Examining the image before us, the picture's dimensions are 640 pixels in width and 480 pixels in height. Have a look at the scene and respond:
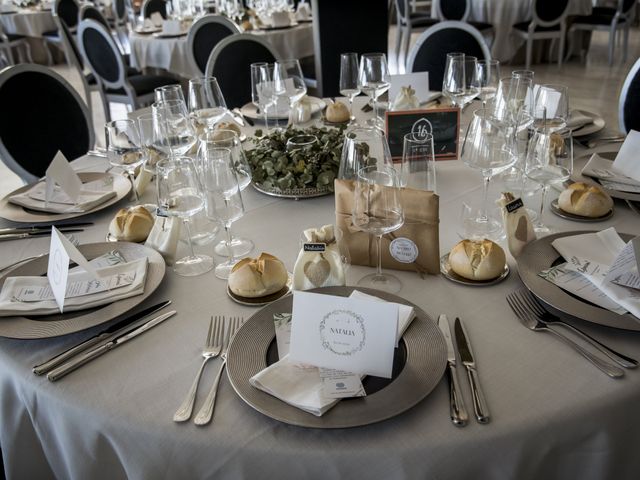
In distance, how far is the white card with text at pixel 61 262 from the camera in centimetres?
105

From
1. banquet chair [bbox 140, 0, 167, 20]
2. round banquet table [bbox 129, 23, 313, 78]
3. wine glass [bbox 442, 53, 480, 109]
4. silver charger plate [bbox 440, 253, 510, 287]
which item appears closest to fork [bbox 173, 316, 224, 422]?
silver charger plate [bbox 440, 253, 510, 287]

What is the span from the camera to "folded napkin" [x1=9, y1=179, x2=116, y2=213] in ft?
5.10

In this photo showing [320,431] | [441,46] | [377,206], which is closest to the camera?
[320,431]

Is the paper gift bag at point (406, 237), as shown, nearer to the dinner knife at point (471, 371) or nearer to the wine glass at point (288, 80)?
the dinner knife at point (471, 371)

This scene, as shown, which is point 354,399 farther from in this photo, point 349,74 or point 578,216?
point 349,74

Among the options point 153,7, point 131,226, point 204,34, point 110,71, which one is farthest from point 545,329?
point 153,7

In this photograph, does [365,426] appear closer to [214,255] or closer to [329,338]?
[329,338]

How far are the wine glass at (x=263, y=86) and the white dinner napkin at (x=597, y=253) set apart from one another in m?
1.24

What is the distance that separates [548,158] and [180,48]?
3944 millimetres

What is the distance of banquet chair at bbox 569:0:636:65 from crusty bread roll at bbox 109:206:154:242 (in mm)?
6525

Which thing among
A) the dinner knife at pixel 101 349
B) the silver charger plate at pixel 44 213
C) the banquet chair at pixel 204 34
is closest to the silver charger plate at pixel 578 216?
the dinner knife at pixel 101 349

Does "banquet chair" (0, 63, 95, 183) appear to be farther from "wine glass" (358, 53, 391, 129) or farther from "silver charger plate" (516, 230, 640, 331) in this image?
"silver charger plate" (516, 230, 640, 331)

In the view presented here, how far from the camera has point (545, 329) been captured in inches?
39.6

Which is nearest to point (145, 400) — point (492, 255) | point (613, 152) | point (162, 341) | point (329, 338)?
point (162, 341)
